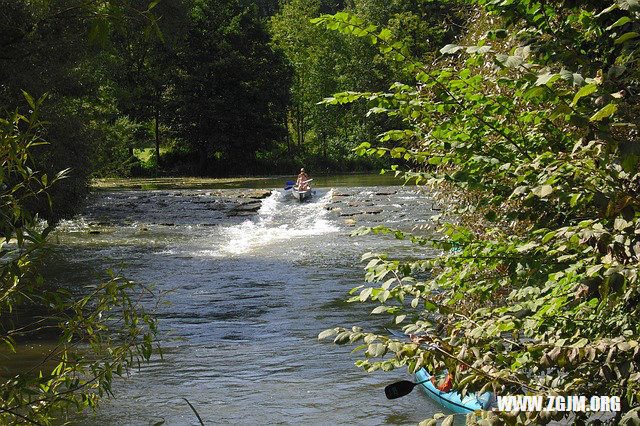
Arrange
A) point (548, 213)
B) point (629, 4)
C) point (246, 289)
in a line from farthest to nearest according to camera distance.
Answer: point (246, 289)
point (548, 213)
point (629, 4)

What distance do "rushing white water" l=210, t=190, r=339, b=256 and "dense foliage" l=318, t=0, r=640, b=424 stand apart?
14.1 meters

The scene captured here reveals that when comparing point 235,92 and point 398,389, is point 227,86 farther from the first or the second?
point 398,389

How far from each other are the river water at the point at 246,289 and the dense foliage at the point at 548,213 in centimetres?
155

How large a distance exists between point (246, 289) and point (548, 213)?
10.4 metres

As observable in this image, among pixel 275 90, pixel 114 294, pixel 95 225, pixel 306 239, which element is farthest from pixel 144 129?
pixel 114 294

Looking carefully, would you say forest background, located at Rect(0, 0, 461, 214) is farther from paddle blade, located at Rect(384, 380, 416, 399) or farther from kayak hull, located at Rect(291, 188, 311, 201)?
paddle blade, located at Rect(384, 380, 416, 399)

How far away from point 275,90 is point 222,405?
34.6 meters

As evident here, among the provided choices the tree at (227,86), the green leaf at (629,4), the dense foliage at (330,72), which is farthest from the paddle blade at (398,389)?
the dense foliage at (330,72)

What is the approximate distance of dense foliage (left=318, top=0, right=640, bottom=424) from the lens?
208cm

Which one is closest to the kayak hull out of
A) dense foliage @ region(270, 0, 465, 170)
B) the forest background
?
the forest background

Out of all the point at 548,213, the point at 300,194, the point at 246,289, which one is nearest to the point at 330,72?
the point at 300,194

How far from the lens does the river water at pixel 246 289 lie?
734 cm

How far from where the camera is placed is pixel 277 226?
21.0 m

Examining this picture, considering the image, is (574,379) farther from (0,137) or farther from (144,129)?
(144,129)
